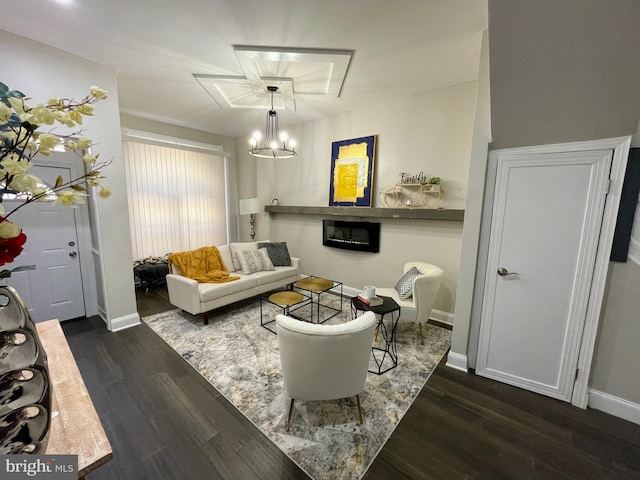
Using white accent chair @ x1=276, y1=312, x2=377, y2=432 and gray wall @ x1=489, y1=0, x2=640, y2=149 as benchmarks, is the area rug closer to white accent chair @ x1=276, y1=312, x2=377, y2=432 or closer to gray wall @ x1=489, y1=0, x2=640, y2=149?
white accent chair @ x1=276, y1=312, x2=377, y2=432

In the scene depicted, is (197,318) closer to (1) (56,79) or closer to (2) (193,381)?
(2) (193,381)

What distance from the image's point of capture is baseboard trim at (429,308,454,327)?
3.36m

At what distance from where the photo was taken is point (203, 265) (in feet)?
12.1

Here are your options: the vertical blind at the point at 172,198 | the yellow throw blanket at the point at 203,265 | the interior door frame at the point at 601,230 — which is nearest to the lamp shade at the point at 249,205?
the vertical blind at the point at 172,198

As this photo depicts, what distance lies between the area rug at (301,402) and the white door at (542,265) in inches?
29.1

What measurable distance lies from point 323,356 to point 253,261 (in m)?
2.70

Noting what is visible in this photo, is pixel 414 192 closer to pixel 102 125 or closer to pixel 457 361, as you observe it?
pixel 457 361

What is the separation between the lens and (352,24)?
2.06m

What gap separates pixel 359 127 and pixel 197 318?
A: 3.69 metres

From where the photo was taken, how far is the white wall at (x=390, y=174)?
3.22 m

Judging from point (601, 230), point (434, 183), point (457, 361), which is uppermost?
point (434, 183)

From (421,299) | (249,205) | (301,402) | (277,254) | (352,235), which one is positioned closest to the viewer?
(301,402)

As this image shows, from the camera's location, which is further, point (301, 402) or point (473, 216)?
point (473, 216)

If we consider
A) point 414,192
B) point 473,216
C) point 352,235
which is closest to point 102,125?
point 352,235
